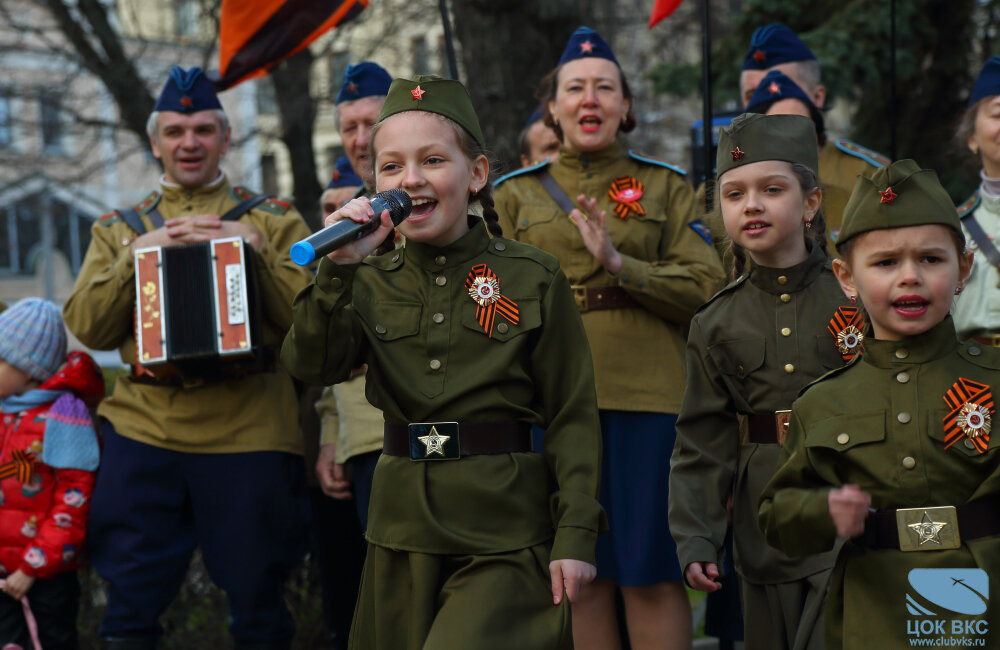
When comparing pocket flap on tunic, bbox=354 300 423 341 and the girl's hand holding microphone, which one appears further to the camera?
pocket flap on tunic, bbox=354 300 423 341

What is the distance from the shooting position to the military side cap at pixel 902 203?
331 centimetres

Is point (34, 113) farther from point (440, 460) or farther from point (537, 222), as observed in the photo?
point (440, 460)

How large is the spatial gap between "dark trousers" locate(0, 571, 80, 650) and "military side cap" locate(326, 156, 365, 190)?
2.29 m

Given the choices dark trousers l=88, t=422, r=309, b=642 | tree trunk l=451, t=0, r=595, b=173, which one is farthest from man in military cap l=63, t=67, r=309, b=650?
tree trunk l=451, t=0, r=595, b=173

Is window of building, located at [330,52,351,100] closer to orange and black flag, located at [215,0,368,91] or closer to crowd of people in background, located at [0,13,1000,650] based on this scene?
orange and black flag, located at [215,0,368,91]

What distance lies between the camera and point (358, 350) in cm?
380

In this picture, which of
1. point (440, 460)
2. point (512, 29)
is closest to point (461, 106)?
point (440, 460)

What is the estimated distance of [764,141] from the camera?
420cm

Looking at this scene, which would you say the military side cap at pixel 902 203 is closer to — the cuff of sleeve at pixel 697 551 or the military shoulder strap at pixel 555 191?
the cuff of sleeve at pixel 697 551

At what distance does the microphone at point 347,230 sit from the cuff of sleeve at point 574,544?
0.95 metres

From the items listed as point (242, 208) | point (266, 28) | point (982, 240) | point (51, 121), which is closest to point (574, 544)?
point (982, 240)

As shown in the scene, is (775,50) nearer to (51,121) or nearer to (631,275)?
(631,275)

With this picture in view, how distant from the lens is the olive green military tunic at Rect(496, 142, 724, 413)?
496 centimetres

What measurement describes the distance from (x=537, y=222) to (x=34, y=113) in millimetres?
16061
